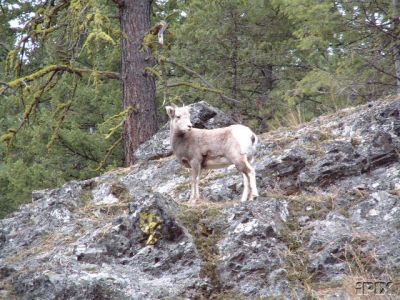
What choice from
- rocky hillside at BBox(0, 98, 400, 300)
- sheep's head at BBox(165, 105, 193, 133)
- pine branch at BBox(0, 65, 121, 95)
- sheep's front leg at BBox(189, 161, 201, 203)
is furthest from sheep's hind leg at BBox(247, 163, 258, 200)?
pine branch at BBox(0, 65, 121, 95)

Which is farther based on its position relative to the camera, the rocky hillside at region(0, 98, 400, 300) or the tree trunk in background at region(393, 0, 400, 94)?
the tree trunk in background at region(393, 0, 400, 94)

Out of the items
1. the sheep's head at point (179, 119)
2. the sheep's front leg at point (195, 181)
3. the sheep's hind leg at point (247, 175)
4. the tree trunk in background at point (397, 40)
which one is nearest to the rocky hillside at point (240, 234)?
the sheep's front leg at point (195, 181)

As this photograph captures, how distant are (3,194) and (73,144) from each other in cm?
292

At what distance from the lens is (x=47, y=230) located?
7.69 metres

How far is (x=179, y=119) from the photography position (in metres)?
8.61

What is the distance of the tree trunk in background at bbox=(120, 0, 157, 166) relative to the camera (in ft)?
39.0

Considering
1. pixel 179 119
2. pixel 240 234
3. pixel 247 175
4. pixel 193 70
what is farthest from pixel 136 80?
pixel 193 70

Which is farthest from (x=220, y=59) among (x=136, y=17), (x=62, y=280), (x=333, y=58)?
(x=62, y=280)

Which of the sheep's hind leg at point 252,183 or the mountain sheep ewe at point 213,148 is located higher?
the mountain sheep ewe at point 213,148

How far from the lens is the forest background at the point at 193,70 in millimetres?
12258

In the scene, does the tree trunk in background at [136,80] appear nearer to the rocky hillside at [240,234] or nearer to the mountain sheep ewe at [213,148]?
the rocky hillside at [240,234]

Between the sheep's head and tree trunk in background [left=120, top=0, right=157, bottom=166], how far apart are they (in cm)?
315

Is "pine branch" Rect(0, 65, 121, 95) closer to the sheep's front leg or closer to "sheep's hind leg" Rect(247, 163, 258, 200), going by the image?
the sheep's front leg

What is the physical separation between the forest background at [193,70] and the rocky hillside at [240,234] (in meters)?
3.98
